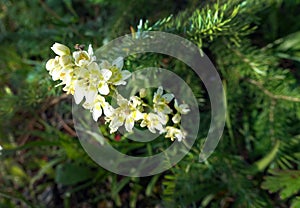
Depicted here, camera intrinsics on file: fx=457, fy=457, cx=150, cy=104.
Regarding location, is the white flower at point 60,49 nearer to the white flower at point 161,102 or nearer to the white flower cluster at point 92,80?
the white flower cluster at point 92,80

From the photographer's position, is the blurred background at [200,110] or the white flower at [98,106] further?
the blurred background at [200,110]

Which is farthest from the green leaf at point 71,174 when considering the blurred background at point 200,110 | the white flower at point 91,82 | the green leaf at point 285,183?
the white flower at point 91,82

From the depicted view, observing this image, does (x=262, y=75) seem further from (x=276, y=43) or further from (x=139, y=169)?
(x=139, y=169)

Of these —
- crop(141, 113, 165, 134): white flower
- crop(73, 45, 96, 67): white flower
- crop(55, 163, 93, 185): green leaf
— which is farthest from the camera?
crop(55, 163, 93, 185): green leaf

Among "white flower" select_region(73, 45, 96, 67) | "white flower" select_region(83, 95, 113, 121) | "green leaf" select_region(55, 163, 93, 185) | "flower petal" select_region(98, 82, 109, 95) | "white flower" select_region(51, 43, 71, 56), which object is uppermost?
"white flower" select_region(73, 45, 96, 67)

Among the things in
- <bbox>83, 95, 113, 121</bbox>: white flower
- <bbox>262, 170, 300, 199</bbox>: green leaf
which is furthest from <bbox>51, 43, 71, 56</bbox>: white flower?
<bbox>262, 170, 300, 199</bbox>: green leaf

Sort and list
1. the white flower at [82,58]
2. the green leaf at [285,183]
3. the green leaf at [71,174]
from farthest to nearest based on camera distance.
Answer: the green leaf at [71,174]
the green leaf at [285,183]
the white flower at [82,58]

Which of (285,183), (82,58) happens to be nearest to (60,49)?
(82,58)

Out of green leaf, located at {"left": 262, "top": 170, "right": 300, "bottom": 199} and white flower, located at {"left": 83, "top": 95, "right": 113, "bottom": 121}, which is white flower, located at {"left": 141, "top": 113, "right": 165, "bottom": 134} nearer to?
white flower, located at {"left": 83, "top": 95, "right": 113, "bottom": 121}
